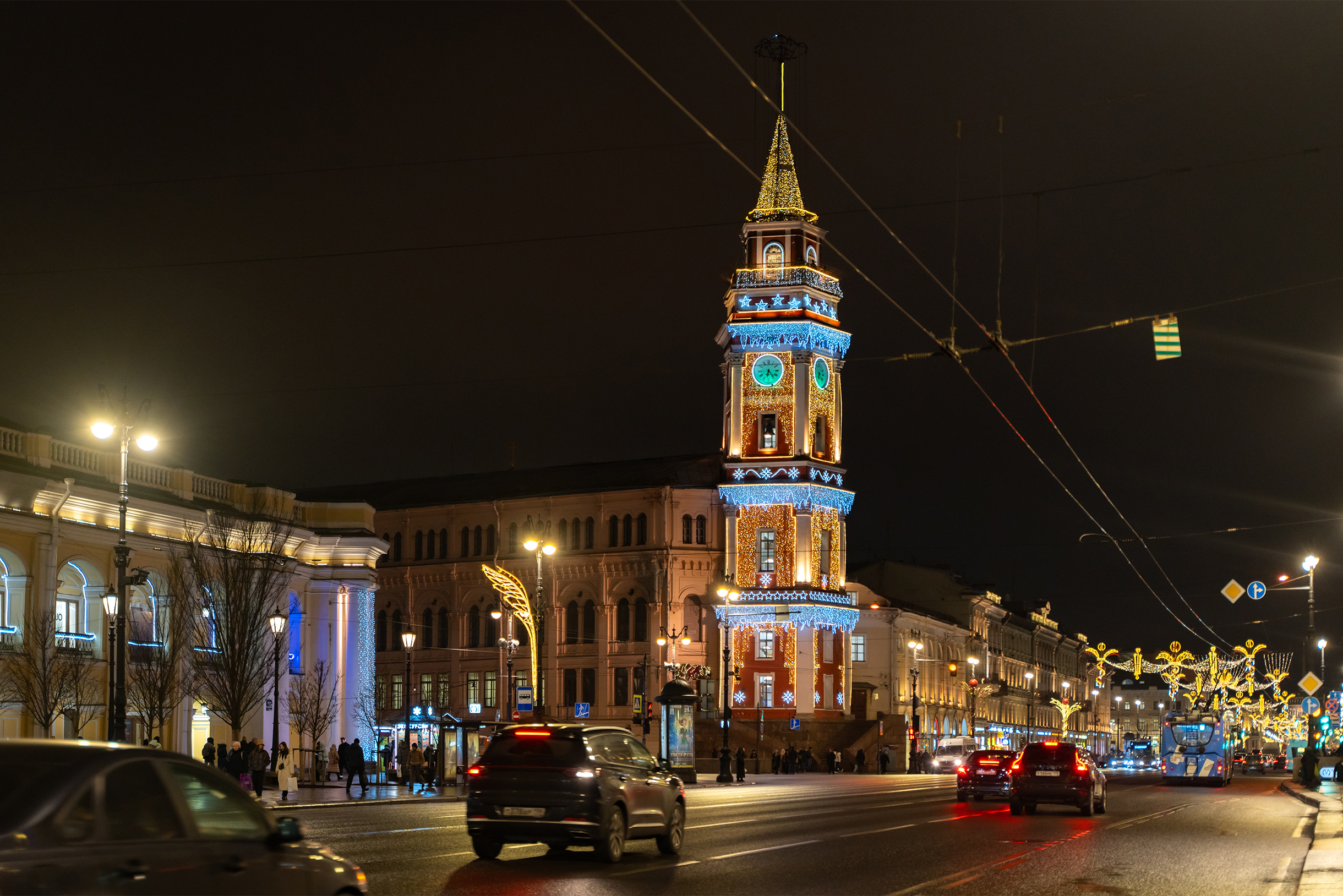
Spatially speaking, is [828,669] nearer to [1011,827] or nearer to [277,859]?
[1011,827]

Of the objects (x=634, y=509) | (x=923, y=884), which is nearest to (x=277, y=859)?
(x=923, y=884)

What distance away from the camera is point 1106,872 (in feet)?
59.2

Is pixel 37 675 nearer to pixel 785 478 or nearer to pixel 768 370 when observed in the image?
pixel 785 478

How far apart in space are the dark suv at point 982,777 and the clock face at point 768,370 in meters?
42.3

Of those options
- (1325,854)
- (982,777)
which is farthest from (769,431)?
(1325,854)

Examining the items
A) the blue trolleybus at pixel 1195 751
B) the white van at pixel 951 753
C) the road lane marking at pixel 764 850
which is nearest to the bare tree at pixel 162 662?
the road lane marking at pixel 764 850

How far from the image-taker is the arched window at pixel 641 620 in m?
84.4

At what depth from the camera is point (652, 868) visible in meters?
17.7

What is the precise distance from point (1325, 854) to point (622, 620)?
2633 inches

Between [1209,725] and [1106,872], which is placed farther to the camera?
[1209,725]

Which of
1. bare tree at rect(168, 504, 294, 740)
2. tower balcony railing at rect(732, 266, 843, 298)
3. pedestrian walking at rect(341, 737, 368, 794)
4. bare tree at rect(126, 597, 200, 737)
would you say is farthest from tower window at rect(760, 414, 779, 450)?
pedestrian walking at rect(341, 737, 368, 794)

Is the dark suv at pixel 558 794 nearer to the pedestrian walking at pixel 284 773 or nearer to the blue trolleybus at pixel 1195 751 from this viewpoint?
the pedestrian walking at pixel 284 773

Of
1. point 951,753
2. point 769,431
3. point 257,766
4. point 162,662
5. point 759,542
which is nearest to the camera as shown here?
point 257,766

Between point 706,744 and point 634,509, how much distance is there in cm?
1369
